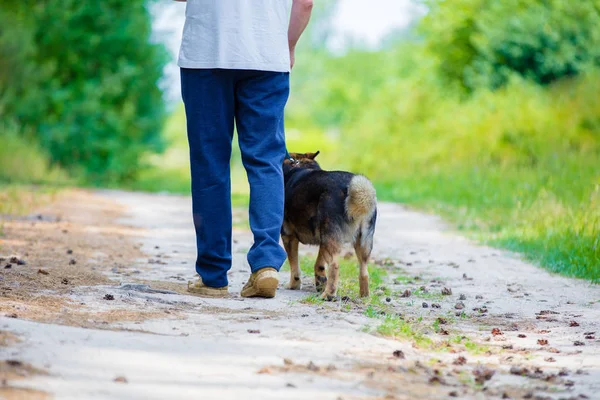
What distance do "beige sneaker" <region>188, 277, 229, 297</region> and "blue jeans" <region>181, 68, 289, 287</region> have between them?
0.06 meters

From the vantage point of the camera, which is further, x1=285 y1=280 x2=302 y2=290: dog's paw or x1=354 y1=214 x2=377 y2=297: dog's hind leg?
x1=285 y1=280 x2=302 y2=290: dog's paw

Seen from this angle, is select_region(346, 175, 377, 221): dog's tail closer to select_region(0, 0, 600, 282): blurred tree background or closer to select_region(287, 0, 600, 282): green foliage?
select_region(287, 0, 600, 282): green foliage

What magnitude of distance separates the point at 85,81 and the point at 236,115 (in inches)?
642

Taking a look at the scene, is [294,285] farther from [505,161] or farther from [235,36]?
[505,161]

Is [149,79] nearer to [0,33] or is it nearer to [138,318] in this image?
[0,33]

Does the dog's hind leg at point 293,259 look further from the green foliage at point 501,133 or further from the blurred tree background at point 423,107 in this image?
the blurred tree background at point 423,107

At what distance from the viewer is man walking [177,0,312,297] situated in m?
5.42

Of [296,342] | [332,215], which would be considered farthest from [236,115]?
[296,342]

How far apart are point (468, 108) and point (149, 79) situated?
25.6ft

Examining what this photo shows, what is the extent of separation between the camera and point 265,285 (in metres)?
5.47

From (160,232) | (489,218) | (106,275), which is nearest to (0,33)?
(160,232)

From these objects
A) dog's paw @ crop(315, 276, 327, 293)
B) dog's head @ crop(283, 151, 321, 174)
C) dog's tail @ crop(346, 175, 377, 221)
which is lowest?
dog's paw @ crop(315, 276, 327, 293)

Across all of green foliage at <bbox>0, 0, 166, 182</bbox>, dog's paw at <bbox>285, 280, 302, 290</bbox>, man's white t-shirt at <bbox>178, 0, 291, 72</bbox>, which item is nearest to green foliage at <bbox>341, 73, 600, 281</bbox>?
dog's paw at <bbox>285, 280, 302, 290</bbox>

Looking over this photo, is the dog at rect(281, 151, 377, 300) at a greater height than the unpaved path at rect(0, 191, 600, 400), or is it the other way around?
the dog at rect(281, 151, 377, 300)
